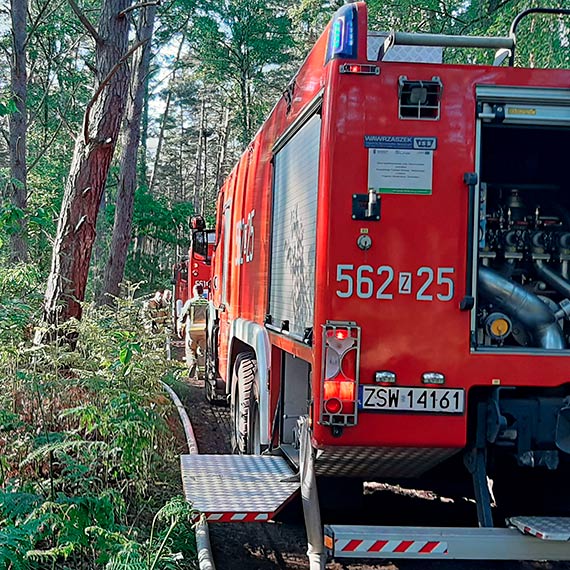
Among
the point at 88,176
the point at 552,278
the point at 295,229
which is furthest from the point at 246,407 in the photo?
the point at 552,278

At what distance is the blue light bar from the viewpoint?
4375 millimetres

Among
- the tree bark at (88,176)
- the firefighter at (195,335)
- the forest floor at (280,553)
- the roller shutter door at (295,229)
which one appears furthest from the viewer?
the firefighter at (195,335)

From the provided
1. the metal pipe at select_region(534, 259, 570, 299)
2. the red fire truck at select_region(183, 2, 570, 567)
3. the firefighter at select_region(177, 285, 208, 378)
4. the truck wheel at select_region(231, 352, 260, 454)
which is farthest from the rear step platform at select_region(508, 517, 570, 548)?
the firefighter at select_region(177, 285, 208, 378)

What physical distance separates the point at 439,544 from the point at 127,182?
1683 centimetres

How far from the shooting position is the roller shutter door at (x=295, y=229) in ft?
15.9

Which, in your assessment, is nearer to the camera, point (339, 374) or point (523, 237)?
point (339, 374)

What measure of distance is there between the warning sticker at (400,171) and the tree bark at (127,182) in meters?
13.8

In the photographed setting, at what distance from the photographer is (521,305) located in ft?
15.5

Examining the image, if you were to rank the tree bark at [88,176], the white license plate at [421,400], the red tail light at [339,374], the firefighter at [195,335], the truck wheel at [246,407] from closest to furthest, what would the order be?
the red tail light at [339,374]
the white license plate at [421,400]
the truck wheel at [246,407]
the tree bark at [88,176]
the firefighter at [195,335]

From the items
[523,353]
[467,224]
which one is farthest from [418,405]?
[467,224]

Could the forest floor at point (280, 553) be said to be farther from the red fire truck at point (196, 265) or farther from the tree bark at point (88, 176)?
the red fire truck at point (196, 265)

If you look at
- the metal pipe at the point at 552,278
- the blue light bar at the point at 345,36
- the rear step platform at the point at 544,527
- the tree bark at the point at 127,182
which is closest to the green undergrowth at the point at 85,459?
the rear step platform at the point at 544,527

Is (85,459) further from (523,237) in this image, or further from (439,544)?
(523,237)

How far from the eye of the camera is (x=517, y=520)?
13.9ft
